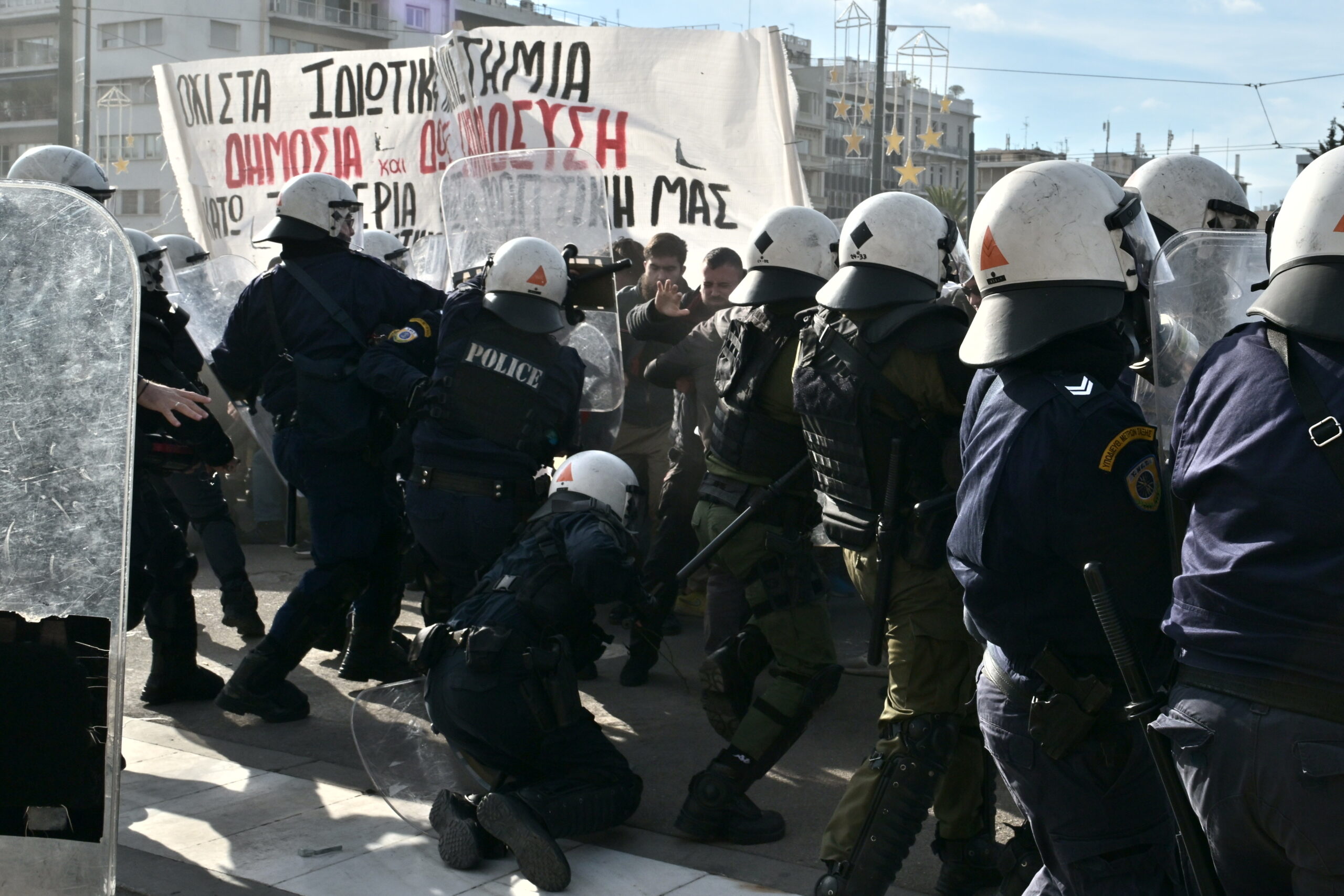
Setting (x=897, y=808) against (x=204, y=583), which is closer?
(x=897, y=808)

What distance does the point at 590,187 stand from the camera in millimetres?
6047

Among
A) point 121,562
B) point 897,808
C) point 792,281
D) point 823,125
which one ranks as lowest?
point 897,808

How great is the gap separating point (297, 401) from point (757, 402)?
6.86 ft

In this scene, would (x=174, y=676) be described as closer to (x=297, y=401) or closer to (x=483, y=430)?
(x=297, y=401)

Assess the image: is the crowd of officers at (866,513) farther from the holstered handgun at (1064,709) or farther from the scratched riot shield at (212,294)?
the scratched riot shield at (212,294)

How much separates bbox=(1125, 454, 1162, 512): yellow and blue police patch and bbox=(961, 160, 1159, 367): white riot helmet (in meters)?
0.31

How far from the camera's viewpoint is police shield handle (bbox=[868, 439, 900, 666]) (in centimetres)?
366

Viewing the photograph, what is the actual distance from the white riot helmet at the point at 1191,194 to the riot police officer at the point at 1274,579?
1.53m

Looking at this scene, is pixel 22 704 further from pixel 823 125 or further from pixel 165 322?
pixel 823 125

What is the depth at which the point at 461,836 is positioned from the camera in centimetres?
385

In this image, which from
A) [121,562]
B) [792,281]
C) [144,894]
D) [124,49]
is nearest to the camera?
[121,562]

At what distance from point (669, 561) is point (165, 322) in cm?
238

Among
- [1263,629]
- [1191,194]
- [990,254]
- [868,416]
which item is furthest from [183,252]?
[1263,629]

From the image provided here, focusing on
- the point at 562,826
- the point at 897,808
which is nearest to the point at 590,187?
the point at 562,826
